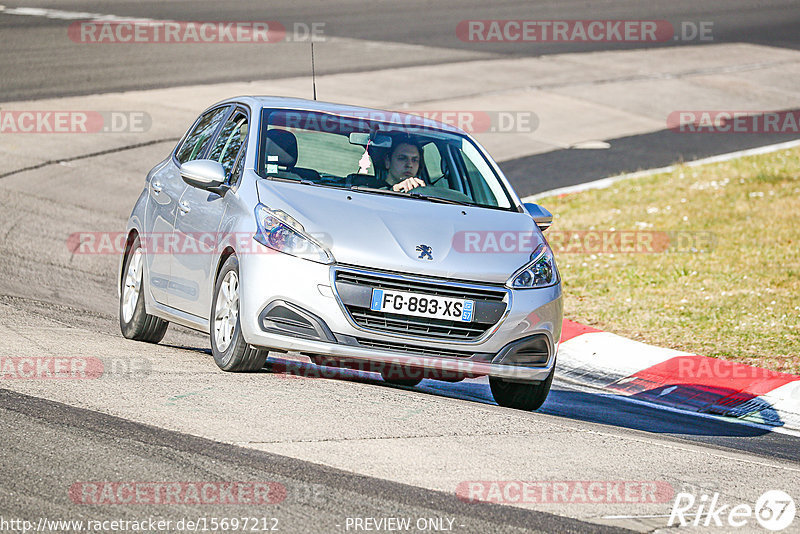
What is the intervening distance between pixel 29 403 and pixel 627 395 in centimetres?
481

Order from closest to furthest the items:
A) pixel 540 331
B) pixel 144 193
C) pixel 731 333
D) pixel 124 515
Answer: pixel 124 515 < pixel 540 331 < pixel 144 193 < pixel 731 333

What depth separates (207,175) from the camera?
7398mm

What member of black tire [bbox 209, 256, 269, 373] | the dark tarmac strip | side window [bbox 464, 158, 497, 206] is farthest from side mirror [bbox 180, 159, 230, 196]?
the dark tarmac strip

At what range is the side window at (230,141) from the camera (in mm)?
7893

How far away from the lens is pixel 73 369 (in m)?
6.91

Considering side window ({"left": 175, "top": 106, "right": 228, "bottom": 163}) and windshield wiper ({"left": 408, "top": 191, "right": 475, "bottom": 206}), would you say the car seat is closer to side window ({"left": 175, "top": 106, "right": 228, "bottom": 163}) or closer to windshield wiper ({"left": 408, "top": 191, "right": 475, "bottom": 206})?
windshield wiper ({"left": 408, "top": 191, "right": 475, "bottom": 206})

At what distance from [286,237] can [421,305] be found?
843 mm

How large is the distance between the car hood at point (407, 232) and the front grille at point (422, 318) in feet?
0.21

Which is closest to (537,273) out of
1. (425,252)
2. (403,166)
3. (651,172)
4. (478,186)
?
(425,252)

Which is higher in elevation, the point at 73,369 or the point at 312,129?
the point at 312,129

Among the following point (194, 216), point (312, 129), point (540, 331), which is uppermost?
point (312, 129)

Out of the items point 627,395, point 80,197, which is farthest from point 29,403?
point 80,197

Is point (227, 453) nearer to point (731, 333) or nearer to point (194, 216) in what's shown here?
point (194, 216)

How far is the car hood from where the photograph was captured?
671cm
